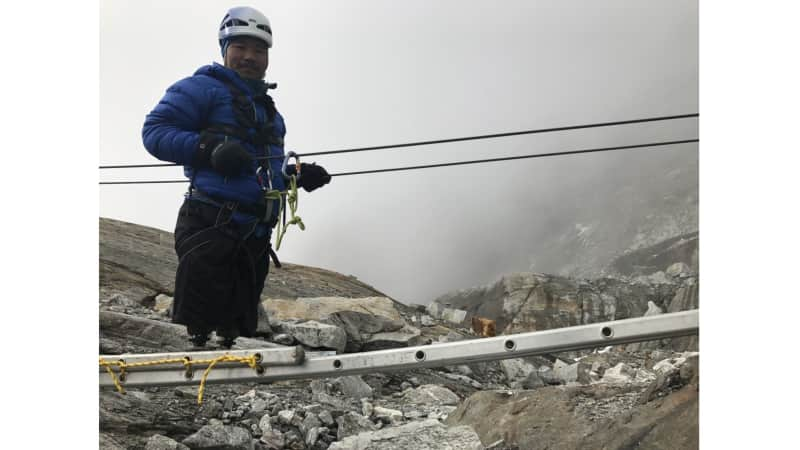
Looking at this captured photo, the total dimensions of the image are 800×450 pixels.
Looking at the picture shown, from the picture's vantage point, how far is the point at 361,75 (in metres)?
2.56

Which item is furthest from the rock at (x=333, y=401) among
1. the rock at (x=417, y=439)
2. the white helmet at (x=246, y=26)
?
the white helmet at (x=246, y=26)

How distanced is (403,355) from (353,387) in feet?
1.04

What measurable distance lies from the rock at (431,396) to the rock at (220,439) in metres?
0.49

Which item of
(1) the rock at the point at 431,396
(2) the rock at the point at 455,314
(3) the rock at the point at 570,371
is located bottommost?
(1) the rock at the point at 431,396

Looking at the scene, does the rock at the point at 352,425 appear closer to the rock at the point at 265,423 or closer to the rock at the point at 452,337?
the rock at the point at 265,423

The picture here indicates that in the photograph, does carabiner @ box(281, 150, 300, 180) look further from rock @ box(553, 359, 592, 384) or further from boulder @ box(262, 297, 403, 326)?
rock @ box(553, 359, 592, 384)

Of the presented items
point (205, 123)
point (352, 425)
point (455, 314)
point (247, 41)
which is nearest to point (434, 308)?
point (455, 314)

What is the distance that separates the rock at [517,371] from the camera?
8.36ft

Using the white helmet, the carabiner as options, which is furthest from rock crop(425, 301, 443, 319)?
the white helmet

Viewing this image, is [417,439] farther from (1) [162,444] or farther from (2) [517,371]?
(1) [162,444]

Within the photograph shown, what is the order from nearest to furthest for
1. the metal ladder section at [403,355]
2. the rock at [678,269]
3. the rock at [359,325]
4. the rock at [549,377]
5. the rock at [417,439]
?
the metal ladder section at [403,355] → the rock at [678,269] → the rock at [417,439] → the rock at [549,377] → the rock at [359,325]

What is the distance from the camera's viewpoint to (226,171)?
2521 millimetres

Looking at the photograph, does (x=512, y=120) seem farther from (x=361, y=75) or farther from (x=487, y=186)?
(x=361, y=75)
